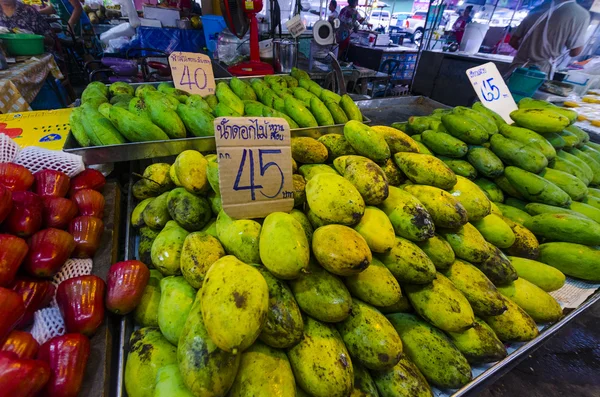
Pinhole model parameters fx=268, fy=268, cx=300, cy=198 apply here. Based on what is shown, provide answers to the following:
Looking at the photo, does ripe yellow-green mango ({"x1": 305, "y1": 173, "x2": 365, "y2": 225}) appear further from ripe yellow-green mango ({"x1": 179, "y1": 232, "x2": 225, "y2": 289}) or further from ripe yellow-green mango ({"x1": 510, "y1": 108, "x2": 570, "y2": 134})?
ripe yellow-green mango ({"x1": 510, "y1": 108, "x2": 570, "y2": 134})

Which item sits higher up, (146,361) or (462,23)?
(462,23)

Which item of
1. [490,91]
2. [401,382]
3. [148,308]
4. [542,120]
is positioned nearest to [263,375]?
[401,382]

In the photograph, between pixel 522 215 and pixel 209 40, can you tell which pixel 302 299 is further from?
pixel 209 40

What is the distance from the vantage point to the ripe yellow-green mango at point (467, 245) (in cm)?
121

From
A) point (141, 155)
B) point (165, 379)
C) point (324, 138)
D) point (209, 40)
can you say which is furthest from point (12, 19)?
point (165, 379)

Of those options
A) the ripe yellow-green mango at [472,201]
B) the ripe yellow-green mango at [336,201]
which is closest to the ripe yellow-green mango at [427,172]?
the ripe yellow-green mango at [472,201]

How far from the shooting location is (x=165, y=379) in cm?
79

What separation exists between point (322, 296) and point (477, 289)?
69 cm

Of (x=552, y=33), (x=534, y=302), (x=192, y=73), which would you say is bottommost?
(x=534, y=302)

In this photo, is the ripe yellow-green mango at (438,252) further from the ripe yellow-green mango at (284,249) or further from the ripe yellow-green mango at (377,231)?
the ripe yellow-green mango at (284,249)

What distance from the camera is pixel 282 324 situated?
0.82 metres

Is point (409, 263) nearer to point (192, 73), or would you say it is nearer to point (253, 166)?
point (253, 166)

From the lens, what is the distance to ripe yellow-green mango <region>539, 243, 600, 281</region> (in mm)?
1438

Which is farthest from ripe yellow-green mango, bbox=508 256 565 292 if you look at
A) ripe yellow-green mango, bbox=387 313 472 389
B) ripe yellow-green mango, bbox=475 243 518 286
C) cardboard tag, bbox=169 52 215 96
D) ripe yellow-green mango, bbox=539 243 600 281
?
cardboard tag, bbox=169 52 215 96
